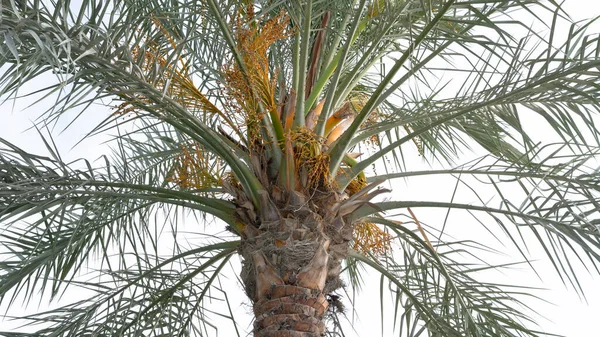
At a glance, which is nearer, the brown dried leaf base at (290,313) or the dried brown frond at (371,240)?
the brown dried leaf base at (290,313)

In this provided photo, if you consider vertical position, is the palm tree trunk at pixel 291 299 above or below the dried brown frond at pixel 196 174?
below

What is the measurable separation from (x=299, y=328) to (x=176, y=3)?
222 centimetres

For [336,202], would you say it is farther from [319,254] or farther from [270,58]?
[270,58]

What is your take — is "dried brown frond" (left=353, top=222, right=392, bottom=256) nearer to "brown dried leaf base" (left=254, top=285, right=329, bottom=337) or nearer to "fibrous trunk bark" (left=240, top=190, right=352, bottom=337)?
"fibrous trunk bark" (left=240, top=190, right=352, bottom=337)

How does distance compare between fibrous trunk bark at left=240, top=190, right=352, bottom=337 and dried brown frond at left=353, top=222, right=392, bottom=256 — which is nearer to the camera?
fibrous trunk bark at left=240, top=190, right=352, bottom=337

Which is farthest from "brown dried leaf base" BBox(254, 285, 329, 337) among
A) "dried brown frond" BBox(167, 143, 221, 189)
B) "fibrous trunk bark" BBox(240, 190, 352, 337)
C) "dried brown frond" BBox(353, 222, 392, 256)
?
"dried brown frond" BBox(167, 143, 221, 189)

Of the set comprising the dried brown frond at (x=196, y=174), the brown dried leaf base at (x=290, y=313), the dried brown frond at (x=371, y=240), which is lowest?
the brown dried leaf base at (x=290, y=313)

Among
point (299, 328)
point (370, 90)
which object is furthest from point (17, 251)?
point (370, 90)

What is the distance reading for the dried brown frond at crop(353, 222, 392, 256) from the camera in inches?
176

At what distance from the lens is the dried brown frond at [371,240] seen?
4480 millimetres

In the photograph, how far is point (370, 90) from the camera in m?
5.94

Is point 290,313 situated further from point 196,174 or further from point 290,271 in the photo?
point 196,174

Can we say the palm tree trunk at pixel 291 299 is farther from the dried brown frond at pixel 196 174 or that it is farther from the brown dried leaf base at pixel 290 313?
the dried brown frond at pixel 196 174

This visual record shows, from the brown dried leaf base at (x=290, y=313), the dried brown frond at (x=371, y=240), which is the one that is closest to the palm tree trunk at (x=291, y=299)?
the brown dried leaf base at (x=290, y=313)
